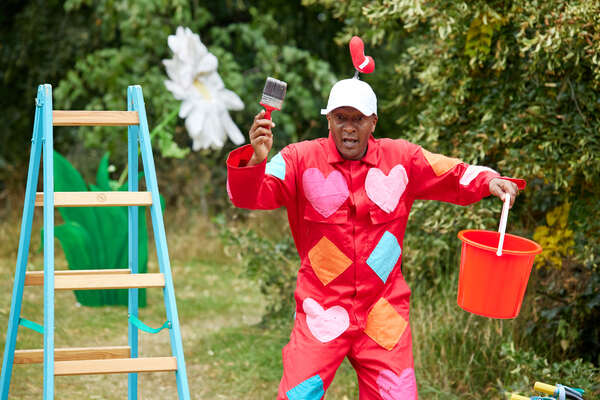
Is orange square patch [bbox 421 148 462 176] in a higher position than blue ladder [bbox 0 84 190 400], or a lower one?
higher

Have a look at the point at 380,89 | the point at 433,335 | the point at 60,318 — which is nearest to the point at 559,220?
the point at 433,335

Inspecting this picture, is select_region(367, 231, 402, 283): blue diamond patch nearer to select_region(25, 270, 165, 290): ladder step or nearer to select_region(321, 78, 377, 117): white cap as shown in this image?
select_region(321, 78, 377, 117): white cap

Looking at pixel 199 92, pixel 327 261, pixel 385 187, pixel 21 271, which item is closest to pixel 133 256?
pixel 21 271

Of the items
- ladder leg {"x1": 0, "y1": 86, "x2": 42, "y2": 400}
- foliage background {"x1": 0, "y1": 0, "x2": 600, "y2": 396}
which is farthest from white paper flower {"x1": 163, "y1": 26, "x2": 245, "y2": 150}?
ladder leg {"x1": 0, "y1": 86, "x2": 42, "y2": 400}

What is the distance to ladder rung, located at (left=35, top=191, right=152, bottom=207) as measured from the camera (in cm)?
306

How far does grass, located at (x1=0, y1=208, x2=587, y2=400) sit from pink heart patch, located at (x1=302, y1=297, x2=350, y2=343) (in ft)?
4.05

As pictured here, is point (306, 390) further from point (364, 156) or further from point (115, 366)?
point (364, 156)

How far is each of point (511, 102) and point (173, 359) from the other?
2.37 meters

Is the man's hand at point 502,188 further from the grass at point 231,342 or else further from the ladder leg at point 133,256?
the ladder leg at point 133,256

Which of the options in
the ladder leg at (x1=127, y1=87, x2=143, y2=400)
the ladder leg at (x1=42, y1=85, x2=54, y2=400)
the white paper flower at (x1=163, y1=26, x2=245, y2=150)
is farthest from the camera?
the white paper flower at (x1=163, y1=26, x2=245, y2=150)

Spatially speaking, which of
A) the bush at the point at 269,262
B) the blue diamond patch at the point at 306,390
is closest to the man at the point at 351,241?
the blue diamond patch at the point at 306,390

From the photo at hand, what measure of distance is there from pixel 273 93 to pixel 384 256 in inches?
30.6

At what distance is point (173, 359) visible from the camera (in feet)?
9.67

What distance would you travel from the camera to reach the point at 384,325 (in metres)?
2.91
